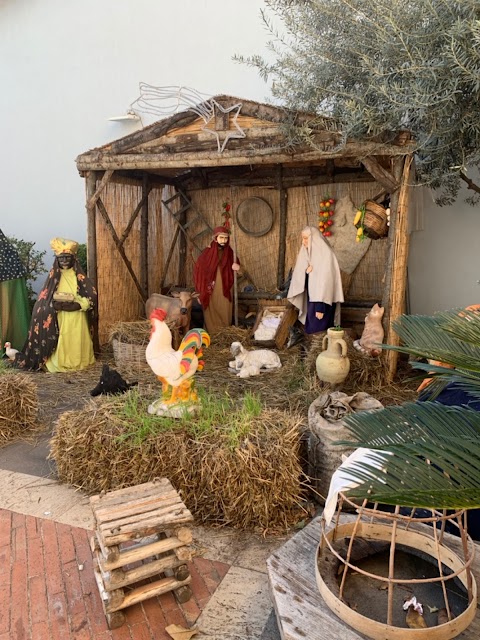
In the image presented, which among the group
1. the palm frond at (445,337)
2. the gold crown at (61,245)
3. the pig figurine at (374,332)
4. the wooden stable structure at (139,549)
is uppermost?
the gold crown at (61,245)

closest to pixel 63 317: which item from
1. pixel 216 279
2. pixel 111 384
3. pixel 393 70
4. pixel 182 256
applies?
pixel 111 384

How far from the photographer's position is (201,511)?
3291 mm

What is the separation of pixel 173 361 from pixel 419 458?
96.9 inches

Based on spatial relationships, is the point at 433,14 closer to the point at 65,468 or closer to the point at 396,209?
the point at 396,209

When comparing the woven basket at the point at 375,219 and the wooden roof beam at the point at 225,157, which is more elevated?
the wooden roof beam at the point at 225,157

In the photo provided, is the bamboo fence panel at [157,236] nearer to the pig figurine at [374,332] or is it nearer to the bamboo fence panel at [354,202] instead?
the bamboo fence panel at [354,202]

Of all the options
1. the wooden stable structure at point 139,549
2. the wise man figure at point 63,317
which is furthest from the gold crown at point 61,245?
the wooden stable structure at point 139,549

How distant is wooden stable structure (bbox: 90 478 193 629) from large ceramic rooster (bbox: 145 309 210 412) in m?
1.07

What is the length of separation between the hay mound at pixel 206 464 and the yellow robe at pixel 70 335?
2738mm

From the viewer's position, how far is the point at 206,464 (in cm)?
321

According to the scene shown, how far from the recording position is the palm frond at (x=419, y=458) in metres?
1.25

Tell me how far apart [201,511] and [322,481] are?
0.83 metres

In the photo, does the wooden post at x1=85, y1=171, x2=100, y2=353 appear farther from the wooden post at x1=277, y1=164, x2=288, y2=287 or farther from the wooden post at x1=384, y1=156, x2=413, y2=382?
the wooden post at x1=384, y1=156, x2=413, y2=382

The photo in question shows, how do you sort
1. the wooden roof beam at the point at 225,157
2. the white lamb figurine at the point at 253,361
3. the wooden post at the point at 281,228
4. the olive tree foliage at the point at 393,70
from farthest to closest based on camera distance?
1. the wooden post at the point at 281,228
2. the white lamb figurine at the point at 253,361
3. the wooden roof beam at the point at 225,157
4. the olive tree foliage at the point at 393,70
